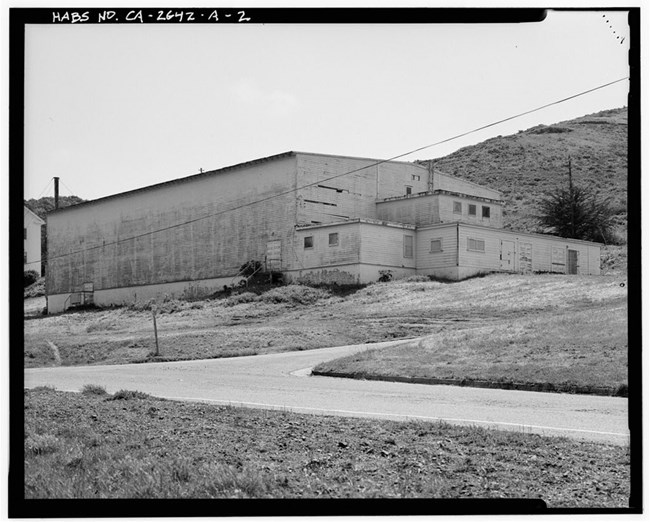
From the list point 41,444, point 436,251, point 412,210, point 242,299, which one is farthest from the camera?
point 412,210

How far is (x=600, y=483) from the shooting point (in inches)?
283

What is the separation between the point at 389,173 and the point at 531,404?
45.2 meters

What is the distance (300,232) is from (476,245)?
9.82m

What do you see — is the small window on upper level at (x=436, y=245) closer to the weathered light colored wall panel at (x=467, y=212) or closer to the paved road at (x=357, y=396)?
the weathered light colored wall panel at (x=467, y=212)

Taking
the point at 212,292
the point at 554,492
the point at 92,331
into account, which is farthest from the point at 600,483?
the point at 212,292

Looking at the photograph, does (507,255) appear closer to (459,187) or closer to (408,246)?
(408,246)

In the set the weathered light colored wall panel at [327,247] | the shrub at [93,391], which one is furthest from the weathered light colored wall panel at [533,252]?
the shrub at [93,391]

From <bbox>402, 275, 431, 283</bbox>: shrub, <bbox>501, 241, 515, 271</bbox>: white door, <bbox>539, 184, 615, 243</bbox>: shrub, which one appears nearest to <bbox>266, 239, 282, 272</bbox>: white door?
<bbox>402, 275, 431, 283</bbox>: shrub

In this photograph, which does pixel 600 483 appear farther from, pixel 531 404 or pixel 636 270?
pixel 531 404

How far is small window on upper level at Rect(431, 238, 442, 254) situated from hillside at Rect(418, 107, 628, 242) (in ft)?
112

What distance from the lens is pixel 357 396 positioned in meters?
16.8

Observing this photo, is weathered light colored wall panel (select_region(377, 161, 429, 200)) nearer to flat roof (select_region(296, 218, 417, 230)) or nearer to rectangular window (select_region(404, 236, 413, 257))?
flat roof (select_region(296, 218, 417, 230))

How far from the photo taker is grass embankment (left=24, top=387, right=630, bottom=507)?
6.93 m

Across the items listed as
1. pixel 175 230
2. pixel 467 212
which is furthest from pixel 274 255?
pixel 467 212
